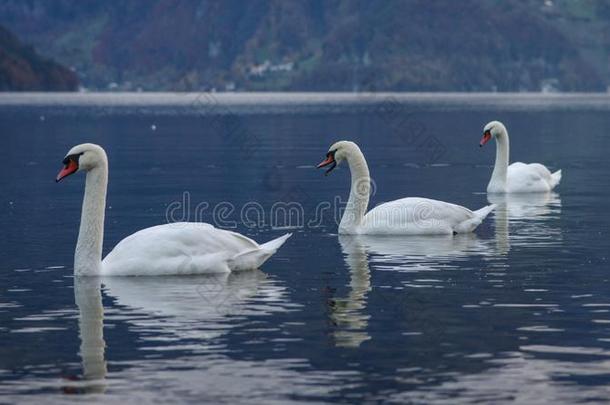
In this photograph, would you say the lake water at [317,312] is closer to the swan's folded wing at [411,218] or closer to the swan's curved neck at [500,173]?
the swan's folded wing at [411,218]

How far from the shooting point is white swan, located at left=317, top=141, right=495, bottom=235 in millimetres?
29750

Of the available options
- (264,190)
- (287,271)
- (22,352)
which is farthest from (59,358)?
(264,190)

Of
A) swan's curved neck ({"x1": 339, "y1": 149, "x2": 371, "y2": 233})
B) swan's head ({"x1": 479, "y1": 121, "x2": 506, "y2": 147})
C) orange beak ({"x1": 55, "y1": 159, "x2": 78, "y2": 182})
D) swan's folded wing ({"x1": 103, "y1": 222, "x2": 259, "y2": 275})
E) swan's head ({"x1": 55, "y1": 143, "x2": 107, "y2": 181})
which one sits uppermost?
swan's head ({"x1": 479, "y1": 121, "x2": 506, "y2": 147})

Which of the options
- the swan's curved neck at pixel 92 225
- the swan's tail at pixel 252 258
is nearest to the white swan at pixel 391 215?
the swan's tail at pixel 252 258

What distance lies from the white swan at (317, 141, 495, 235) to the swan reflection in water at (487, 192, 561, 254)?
1.06 metres

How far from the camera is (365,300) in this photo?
2127 centimetres

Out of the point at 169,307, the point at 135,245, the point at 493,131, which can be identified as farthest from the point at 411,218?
the point at 493,131

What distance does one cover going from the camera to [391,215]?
1169 inches

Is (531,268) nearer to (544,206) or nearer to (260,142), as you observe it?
(544,206)

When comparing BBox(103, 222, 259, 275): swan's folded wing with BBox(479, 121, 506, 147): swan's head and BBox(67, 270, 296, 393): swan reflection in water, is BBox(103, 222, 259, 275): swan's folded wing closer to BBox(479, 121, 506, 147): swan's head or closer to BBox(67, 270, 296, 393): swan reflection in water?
BBox(67, 270, 296, 393): swan reflection in water

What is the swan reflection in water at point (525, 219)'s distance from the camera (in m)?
29.1

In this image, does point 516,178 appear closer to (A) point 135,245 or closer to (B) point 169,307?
(A) point 135,245

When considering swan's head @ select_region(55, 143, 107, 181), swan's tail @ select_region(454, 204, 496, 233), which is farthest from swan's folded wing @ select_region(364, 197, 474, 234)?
swan's head @ select_region(55, 143, 107, 181)

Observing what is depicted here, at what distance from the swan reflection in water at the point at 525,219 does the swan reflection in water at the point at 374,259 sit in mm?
792
